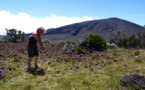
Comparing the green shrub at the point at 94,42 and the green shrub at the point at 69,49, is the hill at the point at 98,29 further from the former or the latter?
the green shrub at the point at 69,49

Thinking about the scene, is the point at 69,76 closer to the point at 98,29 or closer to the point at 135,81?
the point at 135,81

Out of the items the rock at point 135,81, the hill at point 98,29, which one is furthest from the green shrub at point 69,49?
the hill at point 98,29

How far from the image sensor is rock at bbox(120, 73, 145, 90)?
434cm

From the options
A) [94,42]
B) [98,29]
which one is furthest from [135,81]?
[98,29]

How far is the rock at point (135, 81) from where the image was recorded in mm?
4344

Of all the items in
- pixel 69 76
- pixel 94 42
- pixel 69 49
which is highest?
pixel 94 42

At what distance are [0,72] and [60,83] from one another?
2.02 m

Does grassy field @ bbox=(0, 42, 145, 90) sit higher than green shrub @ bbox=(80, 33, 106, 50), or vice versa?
green shrub @ bbox=(80, 33, 106, 50)

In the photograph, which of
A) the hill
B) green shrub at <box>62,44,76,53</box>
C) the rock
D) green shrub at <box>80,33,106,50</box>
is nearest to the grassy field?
the rock

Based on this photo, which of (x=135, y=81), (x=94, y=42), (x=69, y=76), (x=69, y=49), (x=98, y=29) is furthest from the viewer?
(x=98, y=29)

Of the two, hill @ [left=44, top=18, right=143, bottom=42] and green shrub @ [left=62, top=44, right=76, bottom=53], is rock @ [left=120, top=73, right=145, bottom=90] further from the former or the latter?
hill @ [left=44, top=18, right=143, bottom=42]

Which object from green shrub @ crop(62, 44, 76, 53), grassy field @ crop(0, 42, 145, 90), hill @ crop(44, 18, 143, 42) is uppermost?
hill @ crop(44, 18, 143, 42)

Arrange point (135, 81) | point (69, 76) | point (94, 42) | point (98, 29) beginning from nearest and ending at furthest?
point (135, 81), point (69, 76), point (94, 42), point (98, 29)

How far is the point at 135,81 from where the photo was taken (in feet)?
14.8
